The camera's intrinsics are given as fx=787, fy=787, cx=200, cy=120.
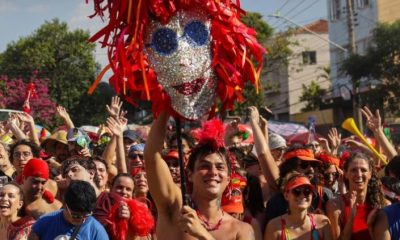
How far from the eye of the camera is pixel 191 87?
150 inches

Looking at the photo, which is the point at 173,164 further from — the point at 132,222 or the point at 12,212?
the point at 12,212

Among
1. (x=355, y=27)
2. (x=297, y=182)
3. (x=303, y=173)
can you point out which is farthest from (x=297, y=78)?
(x=297, y=182)

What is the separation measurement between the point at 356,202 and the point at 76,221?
213 cm

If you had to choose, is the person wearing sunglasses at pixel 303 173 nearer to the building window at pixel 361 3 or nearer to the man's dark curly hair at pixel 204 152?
the man's dark curly hair at pixel 204 152

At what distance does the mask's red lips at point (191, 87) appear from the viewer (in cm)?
379

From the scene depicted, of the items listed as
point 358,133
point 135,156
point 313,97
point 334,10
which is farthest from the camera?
point 334,10

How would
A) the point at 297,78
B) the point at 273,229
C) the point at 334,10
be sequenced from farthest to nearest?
1. the point at 297,78
2. the point at 334,10
3. the point at 273,229

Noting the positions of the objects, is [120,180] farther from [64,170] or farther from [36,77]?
[36,77]

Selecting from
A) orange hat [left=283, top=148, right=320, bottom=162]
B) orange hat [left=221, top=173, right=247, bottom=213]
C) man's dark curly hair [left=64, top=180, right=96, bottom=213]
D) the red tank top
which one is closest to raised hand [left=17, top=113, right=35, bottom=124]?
orange hat [left=283, top=148, right=320, bottom=162]

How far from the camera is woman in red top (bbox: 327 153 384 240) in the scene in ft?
19.0

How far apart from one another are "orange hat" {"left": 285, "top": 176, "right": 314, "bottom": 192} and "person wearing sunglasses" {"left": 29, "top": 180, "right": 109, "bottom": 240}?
4.64 feet

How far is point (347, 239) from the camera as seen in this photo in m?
5.75

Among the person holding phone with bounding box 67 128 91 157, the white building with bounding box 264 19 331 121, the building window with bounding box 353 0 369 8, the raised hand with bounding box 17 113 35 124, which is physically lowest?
the person holding phone with bounding box 67 128 91 157

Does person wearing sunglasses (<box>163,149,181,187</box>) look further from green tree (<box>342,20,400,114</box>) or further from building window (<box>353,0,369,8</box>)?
building window (<box>353,0,369,8</box>)
